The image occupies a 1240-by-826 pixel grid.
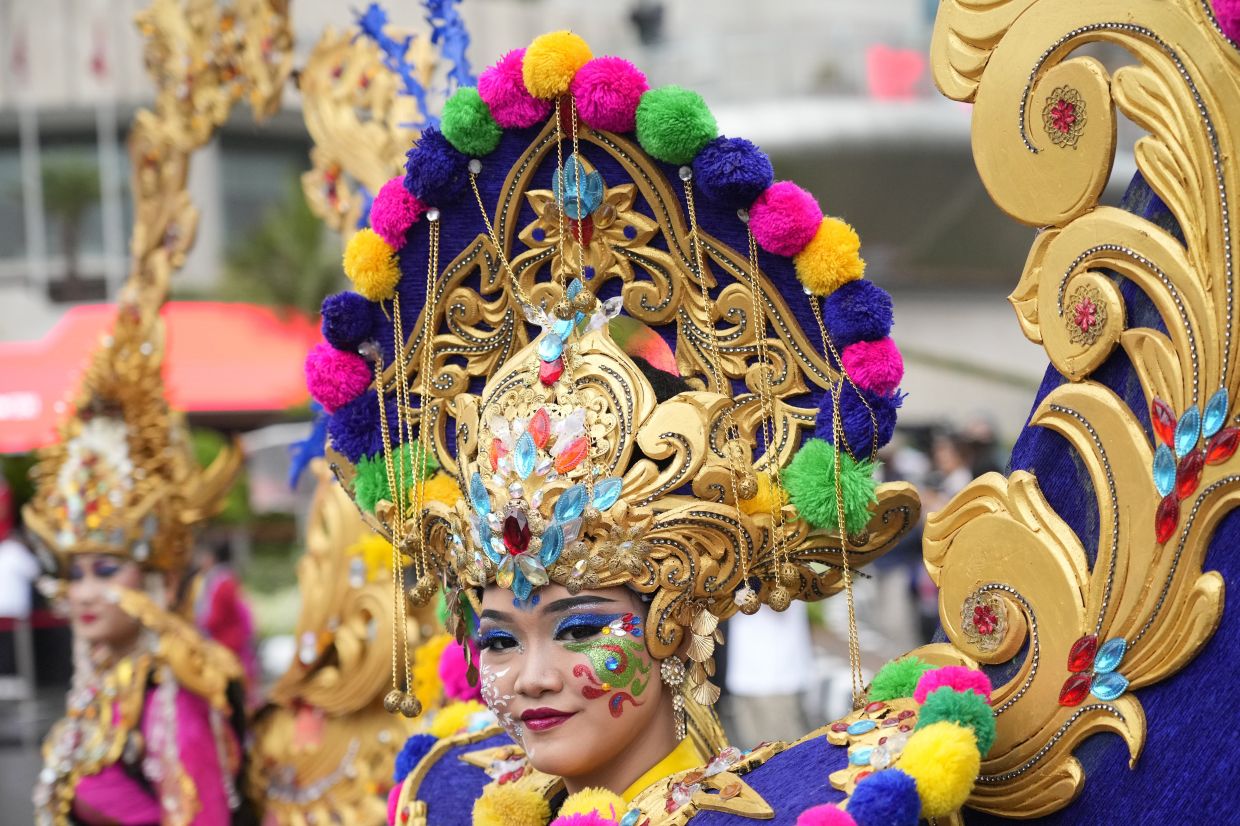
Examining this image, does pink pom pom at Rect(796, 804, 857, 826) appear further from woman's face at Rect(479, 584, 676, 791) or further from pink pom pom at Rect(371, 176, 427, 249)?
pink pom pom at Rect(371, 176, 427, 249)

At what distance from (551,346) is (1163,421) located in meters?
0.87

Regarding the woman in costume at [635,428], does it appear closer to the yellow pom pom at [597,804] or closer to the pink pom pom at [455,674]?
the yellow pom pom at [597,804]

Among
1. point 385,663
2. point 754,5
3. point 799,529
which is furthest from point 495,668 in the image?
point 754,5

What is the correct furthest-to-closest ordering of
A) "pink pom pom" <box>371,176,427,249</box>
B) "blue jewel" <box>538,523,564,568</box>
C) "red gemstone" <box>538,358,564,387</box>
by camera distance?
"pink pom pom" <box>371,176,427,249</box> < "red gemstone" <box>538,358,564,387</box> < "blue jewel" <box>538,523,564,568</box>

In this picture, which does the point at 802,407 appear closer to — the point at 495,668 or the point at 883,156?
the point at 495,668

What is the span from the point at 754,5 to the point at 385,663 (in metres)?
15.9

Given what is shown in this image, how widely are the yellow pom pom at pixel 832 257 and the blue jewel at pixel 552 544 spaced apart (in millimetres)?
511

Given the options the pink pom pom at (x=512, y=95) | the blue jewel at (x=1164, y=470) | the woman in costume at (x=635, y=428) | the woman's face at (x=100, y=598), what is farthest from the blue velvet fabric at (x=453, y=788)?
the woman's face at (x=100, y=598)

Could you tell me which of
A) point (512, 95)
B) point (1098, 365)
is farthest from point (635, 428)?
point (1098, 365)

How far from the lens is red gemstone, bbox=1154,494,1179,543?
176 cm

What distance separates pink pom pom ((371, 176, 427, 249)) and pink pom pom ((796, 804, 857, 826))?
113 cm

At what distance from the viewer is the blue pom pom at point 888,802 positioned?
170cm

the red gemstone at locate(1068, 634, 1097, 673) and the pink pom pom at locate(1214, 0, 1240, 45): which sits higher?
the pink pom pom at locate(1214, 0, 1240, 45)

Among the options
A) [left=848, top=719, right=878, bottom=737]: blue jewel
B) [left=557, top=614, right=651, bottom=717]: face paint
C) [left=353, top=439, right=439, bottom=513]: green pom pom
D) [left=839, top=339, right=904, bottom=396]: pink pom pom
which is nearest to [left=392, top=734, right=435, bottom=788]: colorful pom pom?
[left=353, top=439, right=439, bottom=513]: green pom pom
